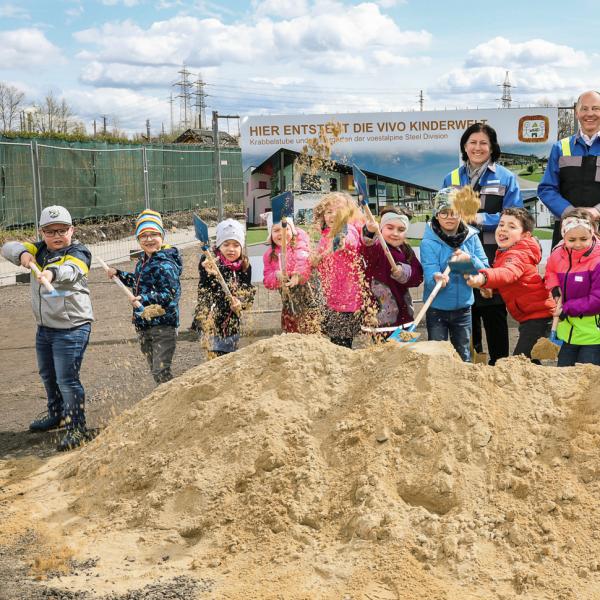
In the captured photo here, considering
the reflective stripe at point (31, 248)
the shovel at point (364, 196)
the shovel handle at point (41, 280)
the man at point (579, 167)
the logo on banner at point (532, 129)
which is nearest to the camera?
the shovel handle at point (41, 280)

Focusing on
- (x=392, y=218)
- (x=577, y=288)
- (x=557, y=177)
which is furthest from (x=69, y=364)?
(x=557, y=177)

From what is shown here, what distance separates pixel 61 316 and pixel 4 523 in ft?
5.22

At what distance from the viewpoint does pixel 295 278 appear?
5422mm

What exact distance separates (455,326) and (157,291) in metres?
2.08

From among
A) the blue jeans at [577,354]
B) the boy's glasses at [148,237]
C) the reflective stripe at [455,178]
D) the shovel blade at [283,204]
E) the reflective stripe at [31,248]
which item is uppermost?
the reflective stripe at [455,178]

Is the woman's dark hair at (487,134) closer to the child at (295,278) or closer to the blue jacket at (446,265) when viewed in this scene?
the blue jacket at (446,265)

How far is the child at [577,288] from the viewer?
4875 millimetres

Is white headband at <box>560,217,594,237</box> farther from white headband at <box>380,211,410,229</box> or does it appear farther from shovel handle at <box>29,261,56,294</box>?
shovel handle at <box>29,261,56,294</box>

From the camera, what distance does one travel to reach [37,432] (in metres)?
5.64

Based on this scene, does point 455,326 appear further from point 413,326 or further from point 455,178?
point 455,178

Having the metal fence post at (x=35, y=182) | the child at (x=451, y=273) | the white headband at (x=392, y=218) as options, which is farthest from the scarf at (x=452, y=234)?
the metal fence post at (x=35, y=182)

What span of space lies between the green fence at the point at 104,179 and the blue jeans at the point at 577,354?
33.7 ft

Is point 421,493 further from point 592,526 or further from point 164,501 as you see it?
point 164,501

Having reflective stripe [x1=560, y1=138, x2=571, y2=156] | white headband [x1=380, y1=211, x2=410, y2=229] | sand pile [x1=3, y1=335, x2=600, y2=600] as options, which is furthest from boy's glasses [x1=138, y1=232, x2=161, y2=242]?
reflective stripe [x1=560, y1=138, x2=571, y2=156]
